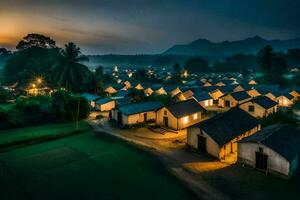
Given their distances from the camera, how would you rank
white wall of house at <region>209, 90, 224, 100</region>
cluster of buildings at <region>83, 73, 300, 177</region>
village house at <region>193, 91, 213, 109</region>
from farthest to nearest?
1. white wall of house at <region>209, 90, 224, 100</region>
2. village house at <region>193, 91, 213, 109</region>
3. cluster of buildings at <region>83, 73, 300, 177</region>

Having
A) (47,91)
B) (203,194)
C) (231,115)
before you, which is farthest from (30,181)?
(47,91)

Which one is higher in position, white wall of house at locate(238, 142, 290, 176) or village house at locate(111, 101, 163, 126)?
village house at locate(111, 101, 163, 126)

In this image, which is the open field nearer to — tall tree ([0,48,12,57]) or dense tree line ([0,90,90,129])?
dense tree line ([0,90,90,129])

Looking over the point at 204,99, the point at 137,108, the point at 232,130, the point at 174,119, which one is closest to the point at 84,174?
the point at 232,130

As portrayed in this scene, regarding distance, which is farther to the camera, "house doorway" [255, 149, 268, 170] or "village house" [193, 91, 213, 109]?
"village house" [193, 91, 213, 109]

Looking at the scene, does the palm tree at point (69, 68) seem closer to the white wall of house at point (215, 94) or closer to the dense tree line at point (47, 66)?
the dense tree line at point (47, 66)

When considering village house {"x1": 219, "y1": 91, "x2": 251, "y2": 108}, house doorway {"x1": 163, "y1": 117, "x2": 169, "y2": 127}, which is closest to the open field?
house doorway {"x1": 163, "y1": 117, "x2": 169, "y2": 127}

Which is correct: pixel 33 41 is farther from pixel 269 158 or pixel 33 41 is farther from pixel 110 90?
pixel 269 158

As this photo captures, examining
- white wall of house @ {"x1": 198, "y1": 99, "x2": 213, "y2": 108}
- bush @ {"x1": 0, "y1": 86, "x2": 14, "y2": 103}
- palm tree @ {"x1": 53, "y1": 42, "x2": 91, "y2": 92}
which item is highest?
palm tree @ {"x1": 53, "y1": 42, "x2": 91, "y2": 92}
